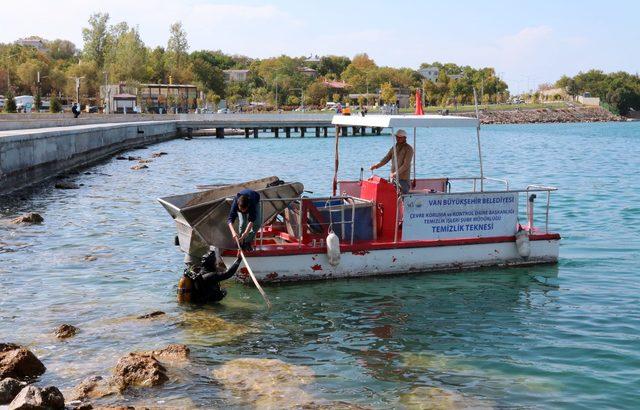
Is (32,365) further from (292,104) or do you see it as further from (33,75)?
(292,104)

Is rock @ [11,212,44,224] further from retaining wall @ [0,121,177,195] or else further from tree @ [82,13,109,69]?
tree @ [82,13,109,69]

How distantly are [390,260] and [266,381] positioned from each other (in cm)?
557

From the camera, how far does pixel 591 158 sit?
61906 mm

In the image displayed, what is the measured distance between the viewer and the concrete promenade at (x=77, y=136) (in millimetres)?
30781

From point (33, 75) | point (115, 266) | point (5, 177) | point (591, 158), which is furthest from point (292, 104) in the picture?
point (115, 266)

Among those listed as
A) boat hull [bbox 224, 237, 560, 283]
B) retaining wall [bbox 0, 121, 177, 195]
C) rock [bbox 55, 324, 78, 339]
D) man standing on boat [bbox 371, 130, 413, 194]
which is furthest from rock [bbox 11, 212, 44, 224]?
man standing on boat [bbox 371, 130, 413, 194]

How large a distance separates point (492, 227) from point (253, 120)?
259 feet

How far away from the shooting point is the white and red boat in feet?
48.1

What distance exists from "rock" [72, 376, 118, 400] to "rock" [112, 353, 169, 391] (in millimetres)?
111

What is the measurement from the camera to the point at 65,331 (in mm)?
11945

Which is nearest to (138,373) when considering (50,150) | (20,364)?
(20,364)

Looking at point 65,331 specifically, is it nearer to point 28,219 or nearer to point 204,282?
point 204,282

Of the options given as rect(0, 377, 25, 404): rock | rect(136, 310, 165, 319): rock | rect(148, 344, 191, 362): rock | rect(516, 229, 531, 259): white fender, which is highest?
rect(516, 229, 531, 259): white fender

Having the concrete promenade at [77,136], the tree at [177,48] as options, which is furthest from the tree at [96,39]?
the concrete promenade at [77,136]
